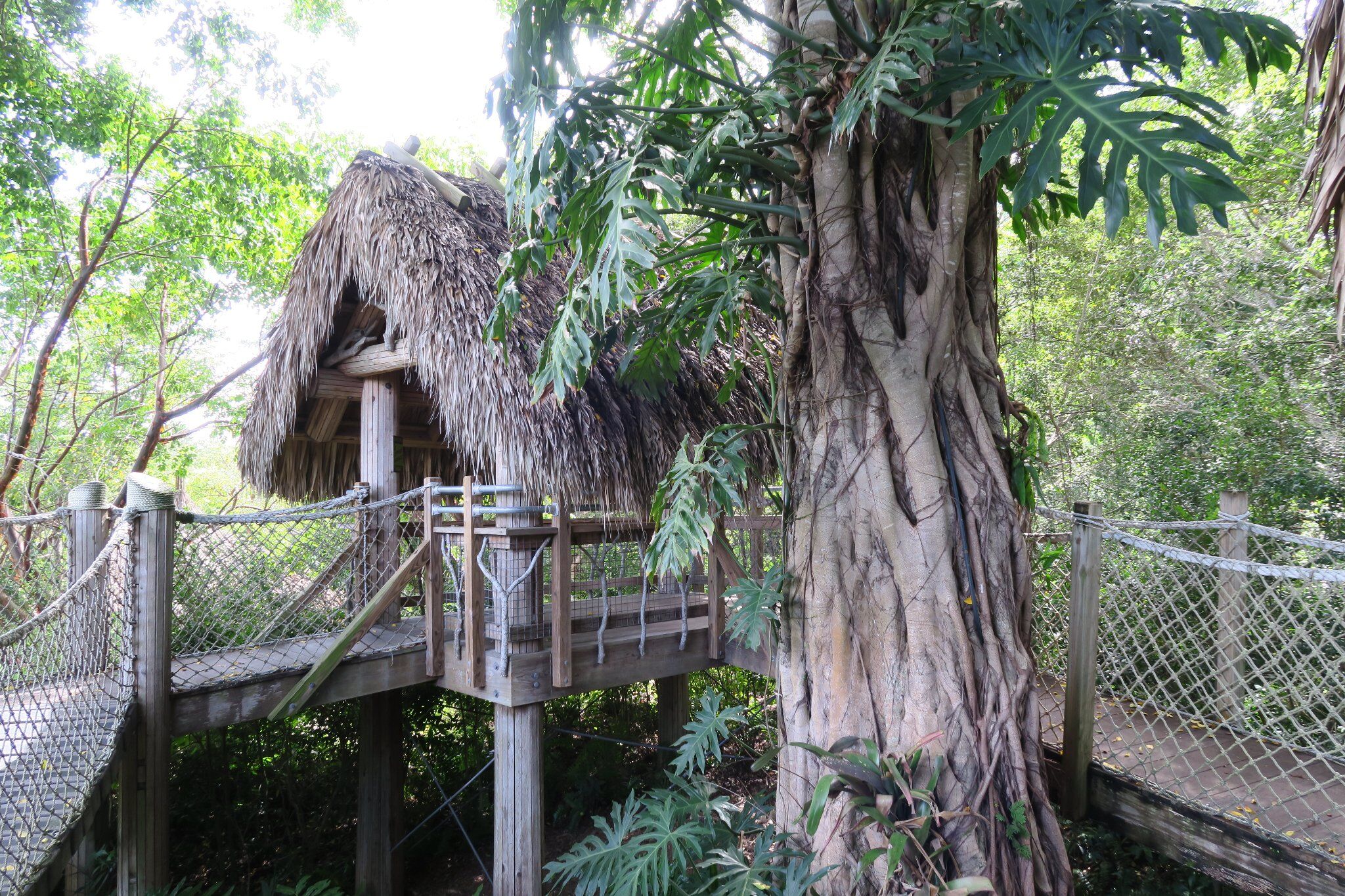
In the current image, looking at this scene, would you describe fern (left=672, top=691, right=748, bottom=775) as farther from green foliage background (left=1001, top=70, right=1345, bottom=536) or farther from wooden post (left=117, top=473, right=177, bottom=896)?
green foliage background (left=1001, top=70, right=1345, bottom=536)

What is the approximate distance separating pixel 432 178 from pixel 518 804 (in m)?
3.32

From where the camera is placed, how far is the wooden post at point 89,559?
282 centimetres

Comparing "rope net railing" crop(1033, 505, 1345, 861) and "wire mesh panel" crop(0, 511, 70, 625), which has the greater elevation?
"wire mesh panel" crop(0, 511, 70, 625)

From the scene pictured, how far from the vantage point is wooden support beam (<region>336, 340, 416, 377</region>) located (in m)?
4.15

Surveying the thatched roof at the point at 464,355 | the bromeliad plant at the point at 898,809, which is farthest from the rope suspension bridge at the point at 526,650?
the bromeliad plant at the point at 898,809

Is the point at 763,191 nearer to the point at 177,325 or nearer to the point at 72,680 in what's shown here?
the point at 72,680

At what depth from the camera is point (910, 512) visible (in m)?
2.04

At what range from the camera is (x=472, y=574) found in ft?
11.2

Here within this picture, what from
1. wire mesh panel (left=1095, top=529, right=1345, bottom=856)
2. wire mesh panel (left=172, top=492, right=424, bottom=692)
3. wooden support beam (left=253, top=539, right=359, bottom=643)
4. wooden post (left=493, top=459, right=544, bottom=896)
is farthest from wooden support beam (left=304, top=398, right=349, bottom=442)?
wire mesh panel (left=1095, top=529, right=1345, bottom=856)

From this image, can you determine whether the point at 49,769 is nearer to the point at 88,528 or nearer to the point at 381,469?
the point at 88,528

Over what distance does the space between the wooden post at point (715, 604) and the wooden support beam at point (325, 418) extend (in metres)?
3.00

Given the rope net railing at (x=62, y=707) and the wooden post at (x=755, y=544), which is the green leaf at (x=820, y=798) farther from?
the wooden post at (x=755, y=544)

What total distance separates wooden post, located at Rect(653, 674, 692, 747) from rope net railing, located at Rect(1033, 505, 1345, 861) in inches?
119

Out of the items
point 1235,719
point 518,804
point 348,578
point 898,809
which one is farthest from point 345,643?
point 1235,719
